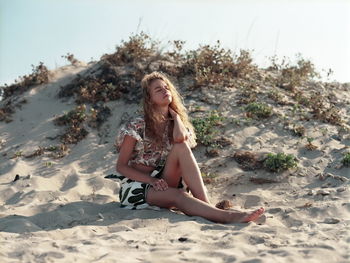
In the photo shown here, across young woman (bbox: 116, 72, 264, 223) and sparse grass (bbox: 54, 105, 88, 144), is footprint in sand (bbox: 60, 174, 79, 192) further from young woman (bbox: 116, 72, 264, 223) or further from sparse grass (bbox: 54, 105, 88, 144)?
young woman (bbox: 116, 72, 264, 223)

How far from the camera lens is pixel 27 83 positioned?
34.8 ft

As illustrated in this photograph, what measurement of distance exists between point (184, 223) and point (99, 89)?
567cm

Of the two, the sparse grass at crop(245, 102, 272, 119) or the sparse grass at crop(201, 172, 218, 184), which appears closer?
the sparse grass at crop(201, 172, 218, 184)

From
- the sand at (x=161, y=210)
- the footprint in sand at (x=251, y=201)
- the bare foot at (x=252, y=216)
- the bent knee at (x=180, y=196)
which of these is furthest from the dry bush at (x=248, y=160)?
the bare foot at (x=252, y=216)

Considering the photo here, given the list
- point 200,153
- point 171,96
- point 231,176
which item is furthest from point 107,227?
point 200,153

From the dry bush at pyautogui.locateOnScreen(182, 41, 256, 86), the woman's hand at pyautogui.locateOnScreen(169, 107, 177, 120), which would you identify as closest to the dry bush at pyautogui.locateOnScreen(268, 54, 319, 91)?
the dry bush at pyautogui.locateOnScreen(182, 41, 256, 86)

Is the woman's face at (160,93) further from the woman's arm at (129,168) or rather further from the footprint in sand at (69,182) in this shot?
the footprint in sand at (69,182)

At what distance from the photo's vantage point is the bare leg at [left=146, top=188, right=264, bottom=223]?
4.79m

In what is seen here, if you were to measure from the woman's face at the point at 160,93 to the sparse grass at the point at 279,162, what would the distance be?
7.23 ft

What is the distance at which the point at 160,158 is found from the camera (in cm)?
561

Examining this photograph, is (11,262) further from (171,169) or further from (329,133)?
(329,133)

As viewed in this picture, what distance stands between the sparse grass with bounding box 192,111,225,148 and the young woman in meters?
2.14

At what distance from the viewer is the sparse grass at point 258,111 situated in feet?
28.3

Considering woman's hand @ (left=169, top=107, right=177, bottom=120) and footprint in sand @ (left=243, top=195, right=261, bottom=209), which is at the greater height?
woman's hand @ (left=169, top=107, right=177, bottom=120)
